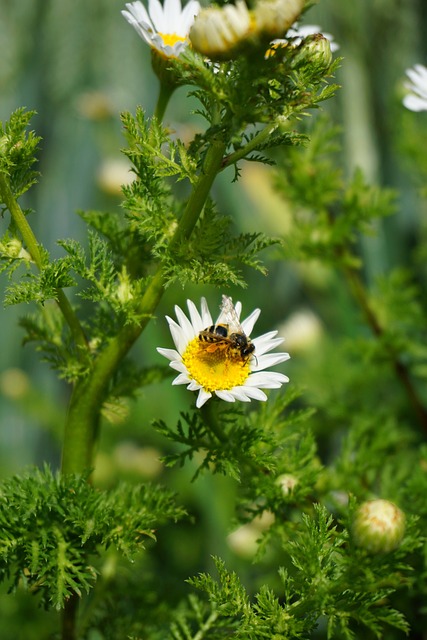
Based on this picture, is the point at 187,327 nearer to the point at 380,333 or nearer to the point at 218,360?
the point at 218,360

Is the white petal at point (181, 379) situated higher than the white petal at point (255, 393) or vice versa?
the white petal at point (181, 379)

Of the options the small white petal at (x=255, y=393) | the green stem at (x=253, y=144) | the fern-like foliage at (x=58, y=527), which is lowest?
the fern-like foliage at (x=58, y=527)

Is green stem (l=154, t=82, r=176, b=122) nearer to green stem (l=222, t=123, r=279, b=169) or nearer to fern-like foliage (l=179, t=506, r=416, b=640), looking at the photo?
green stem (l=222, t=123, r=279, b=169)

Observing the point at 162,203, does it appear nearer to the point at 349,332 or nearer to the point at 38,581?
the point at 38,581

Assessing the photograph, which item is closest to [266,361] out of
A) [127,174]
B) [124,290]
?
[124,290]

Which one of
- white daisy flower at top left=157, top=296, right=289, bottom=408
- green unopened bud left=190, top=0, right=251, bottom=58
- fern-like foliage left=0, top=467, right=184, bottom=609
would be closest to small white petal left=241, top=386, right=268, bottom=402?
white daisy flower at top left=157, top=296, right=289, bottom=408

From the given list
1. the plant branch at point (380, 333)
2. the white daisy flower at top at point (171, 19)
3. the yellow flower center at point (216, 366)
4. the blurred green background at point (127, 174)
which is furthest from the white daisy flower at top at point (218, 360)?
the blurred green background at point (127, 174)

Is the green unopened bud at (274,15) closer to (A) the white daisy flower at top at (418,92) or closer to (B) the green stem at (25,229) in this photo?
(B) the green stem at (25,229)

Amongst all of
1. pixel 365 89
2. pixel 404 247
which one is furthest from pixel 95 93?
pixel 404 247
